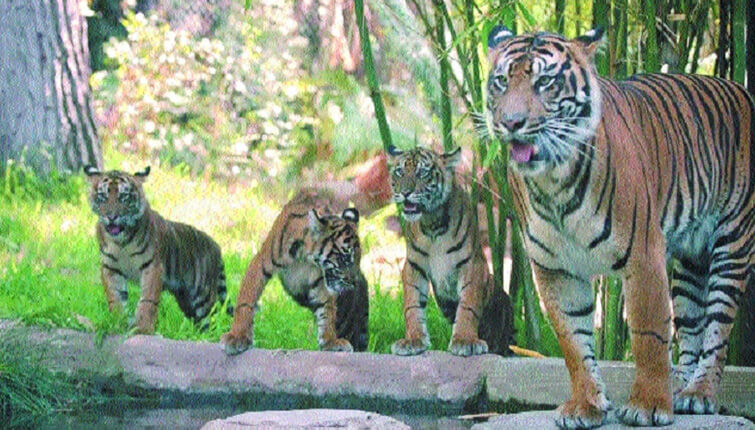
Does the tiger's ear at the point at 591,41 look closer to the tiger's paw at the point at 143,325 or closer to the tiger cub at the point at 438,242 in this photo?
the tiger cub at the point at 438,242

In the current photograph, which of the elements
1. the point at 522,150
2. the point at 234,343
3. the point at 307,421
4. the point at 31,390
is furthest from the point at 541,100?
the point at 31,390

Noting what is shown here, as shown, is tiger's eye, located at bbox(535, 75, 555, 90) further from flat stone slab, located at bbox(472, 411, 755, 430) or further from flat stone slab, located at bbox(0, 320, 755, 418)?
flat stone slab, located at bbox(0, 320, 755, 418)

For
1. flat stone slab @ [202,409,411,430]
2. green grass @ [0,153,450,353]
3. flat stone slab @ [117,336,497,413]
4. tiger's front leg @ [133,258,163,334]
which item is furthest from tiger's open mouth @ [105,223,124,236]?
flat stone slab @ [202,409,411,430]

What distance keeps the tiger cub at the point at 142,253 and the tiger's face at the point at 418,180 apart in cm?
149

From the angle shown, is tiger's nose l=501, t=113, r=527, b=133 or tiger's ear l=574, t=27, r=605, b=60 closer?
tiger's nose l=501, t=113, r=527, b=133

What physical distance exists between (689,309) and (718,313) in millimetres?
338

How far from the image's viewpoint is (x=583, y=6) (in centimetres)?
714

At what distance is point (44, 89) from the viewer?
34.8ft

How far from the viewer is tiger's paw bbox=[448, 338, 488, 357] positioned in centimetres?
596

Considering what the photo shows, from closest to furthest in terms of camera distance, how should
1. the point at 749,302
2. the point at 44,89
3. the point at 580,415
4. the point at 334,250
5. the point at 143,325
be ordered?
the point at 580,415 < the point at 749,302 < the point at 334,250 < the point at 143,325 < the point at 44,89

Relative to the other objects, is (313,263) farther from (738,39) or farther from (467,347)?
(738,39)

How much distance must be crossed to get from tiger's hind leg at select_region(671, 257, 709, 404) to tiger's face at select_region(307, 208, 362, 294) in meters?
1.68

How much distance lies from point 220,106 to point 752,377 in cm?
773

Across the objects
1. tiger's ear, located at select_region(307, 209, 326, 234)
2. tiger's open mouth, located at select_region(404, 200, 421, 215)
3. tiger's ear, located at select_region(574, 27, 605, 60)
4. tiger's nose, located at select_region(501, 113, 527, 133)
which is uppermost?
tiger's ear, located at select_region(574, 27, 605, 60)
